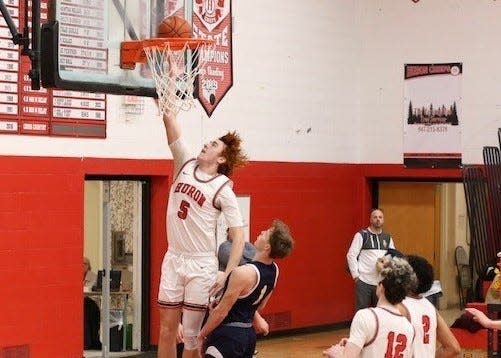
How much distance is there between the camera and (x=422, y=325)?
21.0ft

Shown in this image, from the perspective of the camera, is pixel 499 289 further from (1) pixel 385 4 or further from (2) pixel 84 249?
(1) pixel 385 4

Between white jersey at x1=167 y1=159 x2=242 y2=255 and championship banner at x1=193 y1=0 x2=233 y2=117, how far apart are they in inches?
236

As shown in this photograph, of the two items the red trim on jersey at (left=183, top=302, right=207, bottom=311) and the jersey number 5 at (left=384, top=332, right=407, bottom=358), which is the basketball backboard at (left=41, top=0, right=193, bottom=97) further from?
the jersey number 5 at (left=384, top=332, right=407, bottom=358)

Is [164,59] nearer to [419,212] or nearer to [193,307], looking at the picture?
[193,307]

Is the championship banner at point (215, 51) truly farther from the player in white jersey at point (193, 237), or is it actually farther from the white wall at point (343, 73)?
the player in white jersey at point (193, 237)

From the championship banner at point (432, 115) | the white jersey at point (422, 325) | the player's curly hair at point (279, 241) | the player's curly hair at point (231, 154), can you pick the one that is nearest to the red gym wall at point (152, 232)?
the championship banner at point (432, 115)

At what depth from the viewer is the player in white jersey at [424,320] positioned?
6352mm

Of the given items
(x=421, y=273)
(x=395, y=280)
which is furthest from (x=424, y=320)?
(x=395, y=280)

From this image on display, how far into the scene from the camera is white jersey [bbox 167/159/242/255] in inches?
318

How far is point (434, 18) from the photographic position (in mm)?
16906

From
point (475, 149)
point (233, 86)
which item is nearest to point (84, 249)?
point (233, 86)

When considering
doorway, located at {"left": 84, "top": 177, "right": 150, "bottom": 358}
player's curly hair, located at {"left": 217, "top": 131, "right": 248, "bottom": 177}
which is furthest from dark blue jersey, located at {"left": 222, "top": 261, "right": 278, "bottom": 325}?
doorway, located at {"left": 84, "top": 177, "right": 150, "bottom": 358}

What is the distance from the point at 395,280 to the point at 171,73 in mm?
3370

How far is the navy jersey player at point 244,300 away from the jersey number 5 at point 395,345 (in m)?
1.47
